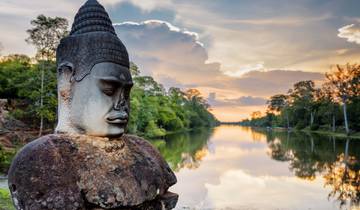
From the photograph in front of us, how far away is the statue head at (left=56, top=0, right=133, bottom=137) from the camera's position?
299 centimetres

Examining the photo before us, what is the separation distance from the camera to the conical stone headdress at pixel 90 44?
301 cm

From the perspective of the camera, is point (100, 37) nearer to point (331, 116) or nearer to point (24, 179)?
point (24, 179)

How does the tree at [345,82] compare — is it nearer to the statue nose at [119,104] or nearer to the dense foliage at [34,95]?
the dense foliage at [34,95]

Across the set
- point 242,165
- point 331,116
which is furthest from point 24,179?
point 331,116

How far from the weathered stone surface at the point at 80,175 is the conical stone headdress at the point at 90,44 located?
0.64 metres

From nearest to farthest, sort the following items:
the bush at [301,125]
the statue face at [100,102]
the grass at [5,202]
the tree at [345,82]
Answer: the statue face at [100,102] < the grass at [5,202] < the tree at [345,82] < the bush at [301,125]

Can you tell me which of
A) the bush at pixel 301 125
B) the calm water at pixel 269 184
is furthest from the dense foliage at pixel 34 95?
the bush at pixel 301 125

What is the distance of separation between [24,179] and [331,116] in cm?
6405

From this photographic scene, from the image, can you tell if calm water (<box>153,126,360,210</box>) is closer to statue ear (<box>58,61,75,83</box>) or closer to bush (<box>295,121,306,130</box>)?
statue ear (<box>58,61,75,83</box>)

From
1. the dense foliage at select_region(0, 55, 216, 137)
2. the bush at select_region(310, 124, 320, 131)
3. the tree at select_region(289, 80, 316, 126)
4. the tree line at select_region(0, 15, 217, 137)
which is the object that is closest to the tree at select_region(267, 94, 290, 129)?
the tree at select_region(289, 80, 316, 126)

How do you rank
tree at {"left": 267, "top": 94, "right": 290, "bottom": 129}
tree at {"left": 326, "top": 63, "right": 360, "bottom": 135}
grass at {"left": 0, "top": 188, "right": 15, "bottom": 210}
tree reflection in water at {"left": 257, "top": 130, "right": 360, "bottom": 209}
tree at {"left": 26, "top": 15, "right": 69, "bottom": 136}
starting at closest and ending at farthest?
grass at {"left": 0, "top": 188, "right": 15, "bottom": 210} → tree reflection in water at {"left": 257, "top": 130, "right": 360, "bottom": 209} → tree at {"left": 26, "top": 15, "right": 69, "bottom": 136} → tree at {"left": 326, "top": 63, "right": 360, "bottom": 135} → tree at {"left": 267, "top": 94, "right": 290, "bottom": 129}

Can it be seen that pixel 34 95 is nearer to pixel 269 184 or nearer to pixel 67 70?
pixel 269 184

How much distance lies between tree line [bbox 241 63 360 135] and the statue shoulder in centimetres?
5192

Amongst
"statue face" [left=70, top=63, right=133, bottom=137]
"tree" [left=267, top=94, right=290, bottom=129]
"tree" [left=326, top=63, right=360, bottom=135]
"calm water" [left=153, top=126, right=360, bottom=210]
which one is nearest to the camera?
"statue face" [left=70, top=63, right=133, bottom=137]
